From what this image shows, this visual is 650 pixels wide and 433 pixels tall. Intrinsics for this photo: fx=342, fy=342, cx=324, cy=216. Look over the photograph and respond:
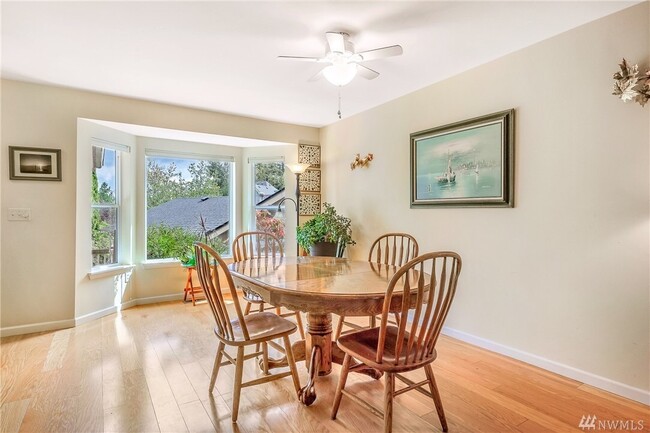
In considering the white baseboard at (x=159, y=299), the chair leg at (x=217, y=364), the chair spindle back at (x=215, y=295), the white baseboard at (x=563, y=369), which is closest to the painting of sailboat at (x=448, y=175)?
the white baseboard at (x=563, y=369)

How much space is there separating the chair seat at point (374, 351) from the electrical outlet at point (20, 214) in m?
3.18

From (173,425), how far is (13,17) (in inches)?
102

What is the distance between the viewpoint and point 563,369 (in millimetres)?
2336

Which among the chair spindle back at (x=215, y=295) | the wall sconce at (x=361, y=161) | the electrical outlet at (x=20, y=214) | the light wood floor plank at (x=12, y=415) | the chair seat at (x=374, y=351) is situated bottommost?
the light wood floor plank at (x=12, y=415)

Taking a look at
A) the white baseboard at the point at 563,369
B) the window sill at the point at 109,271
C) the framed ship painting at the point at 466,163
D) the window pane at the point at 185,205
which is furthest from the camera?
the window pane at the point at 185,205

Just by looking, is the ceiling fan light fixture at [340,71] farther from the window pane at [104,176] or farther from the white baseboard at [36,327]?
the white baseboard at [36,327]

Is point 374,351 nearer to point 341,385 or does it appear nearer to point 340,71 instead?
point 341,385

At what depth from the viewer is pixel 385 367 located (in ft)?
5.18

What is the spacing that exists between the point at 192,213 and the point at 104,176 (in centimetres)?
112

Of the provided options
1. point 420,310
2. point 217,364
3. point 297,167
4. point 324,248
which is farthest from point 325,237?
point 420,310

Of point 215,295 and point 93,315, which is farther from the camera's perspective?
point 93,315

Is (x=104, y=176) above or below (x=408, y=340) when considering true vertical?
above

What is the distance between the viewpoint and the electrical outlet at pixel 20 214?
3090mm

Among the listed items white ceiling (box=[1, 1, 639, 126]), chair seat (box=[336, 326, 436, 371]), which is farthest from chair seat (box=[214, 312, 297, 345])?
white ceiling (box=[1, 1, 639, 126])
